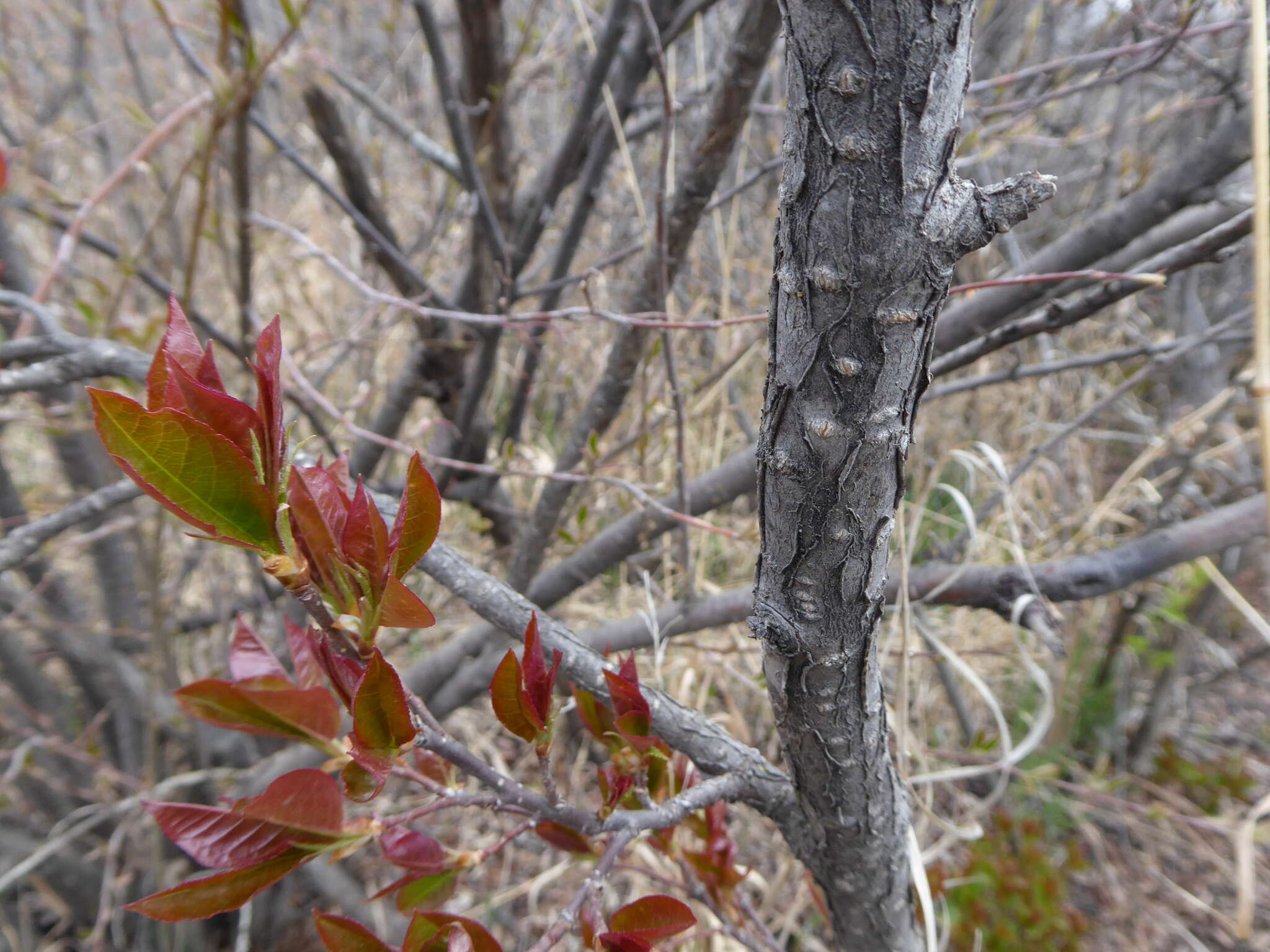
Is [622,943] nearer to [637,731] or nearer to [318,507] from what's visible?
[637,731]

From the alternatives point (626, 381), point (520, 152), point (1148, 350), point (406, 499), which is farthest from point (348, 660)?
point (520, 152)

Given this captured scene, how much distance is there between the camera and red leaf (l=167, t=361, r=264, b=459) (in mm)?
307

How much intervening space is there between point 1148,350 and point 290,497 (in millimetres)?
1000

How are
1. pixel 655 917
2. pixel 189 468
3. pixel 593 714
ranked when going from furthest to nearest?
pixel 593 714
pixel 655 917
pixel 189 468

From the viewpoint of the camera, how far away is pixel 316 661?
36 cm

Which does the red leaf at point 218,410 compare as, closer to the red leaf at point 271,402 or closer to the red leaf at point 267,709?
the red leaf at point 271,402

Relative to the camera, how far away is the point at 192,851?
0.34 metres

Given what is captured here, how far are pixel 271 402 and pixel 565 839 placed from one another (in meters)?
0.36

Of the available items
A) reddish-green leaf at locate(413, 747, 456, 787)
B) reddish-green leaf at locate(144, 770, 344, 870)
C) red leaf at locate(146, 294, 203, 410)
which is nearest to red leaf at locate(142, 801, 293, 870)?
reddish-green leaf at locate(144, 770, 344, 870)

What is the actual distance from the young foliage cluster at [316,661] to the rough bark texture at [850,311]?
5.4 inches

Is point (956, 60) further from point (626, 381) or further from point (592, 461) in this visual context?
point (626, 381)

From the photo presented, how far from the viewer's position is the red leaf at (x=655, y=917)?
38 centimetres

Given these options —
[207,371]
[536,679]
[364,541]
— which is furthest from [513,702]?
[207,371]

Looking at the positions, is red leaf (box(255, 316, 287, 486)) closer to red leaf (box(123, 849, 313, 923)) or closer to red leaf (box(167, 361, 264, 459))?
red leaf (box(167, 361, 264, 459))
